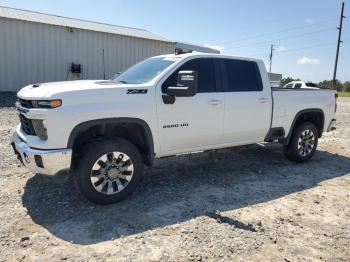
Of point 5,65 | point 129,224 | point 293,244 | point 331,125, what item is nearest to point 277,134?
point 331,125

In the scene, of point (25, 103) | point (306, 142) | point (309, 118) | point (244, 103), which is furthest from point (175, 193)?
point (309, 118)

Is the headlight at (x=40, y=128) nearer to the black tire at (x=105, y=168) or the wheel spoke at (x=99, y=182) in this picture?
the black tire at (x=105, y=168)

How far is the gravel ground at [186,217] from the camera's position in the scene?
3.29 m

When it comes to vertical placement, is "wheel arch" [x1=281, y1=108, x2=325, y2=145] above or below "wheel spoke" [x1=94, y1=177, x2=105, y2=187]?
above

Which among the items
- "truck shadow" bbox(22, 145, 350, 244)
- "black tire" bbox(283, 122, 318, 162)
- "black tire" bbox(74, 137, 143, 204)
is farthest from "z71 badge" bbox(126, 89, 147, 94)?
"black tire" bbox(283, 122, 318, 162)

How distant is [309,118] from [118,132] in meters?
4.38

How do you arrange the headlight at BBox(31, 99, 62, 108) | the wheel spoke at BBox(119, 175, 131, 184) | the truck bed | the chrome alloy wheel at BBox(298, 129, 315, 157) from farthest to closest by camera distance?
1. the chrome alloy wheel at BBox(298, 129, 315, 157)
2. the truck bed
3. the wheel spoke at BBox(119, 175, 131, 184)
4. the headlight at BBox(31, 99, 62, 108)

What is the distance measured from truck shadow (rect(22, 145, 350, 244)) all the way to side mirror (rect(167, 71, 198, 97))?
148 cm

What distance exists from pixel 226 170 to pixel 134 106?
8.35 feet

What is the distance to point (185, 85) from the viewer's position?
4328 millimetres

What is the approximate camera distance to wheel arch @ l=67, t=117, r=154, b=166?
3968 mm

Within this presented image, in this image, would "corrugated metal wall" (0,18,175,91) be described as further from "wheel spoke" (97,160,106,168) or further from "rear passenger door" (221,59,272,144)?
"wheel spoke" (97,160,106,168)

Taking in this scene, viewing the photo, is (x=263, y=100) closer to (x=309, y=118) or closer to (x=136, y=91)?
(x=309, y=118)

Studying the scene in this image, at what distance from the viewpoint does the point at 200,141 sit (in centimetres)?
504
